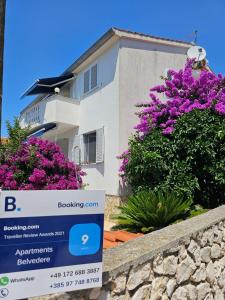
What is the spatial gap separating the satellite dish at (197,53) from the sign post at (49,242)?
36.8 ft

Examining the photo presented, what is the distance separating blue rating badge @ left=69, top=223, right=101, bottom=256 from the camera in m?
3.38

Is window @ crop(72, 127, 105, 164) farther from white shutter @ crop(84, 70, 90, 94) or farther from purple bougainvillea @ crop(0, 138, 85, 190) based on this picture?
purple bougainvillea @ crop(0, 138, 85, 190)

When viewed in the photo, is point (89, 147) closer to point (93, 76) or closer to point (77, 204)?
point (93, 76)

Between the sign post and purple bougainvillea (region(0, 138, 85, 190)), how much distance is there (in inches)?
299

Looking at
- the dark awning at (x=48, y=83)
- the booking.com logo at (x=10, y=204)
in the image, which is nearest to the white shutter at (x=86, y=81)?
the dark awning at (x=48, y=83)

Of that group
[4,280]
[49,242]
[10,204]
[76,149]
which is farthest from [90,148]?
[4,280]

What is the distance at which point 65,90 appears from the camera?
1956 centimetres

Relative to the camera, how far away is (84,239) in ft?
11.3

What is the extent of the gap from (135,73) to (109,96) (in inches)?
46.7

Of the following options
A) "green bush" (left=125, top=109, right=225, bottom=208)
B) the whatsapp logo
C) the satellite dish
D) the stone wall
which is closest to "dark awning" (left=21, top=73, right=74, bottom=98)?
the satellite dish

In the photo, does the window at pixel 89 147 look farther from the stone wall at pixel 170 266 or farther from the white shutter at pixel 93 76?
the stone wall at pixel 170 266

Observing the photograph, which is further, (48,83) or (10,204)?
(48,83)

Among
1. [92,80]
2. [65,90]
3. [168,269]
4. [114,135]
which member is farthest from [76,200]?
[65,90]

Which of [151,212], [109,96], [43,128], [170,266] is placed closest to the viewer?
[170,266]
